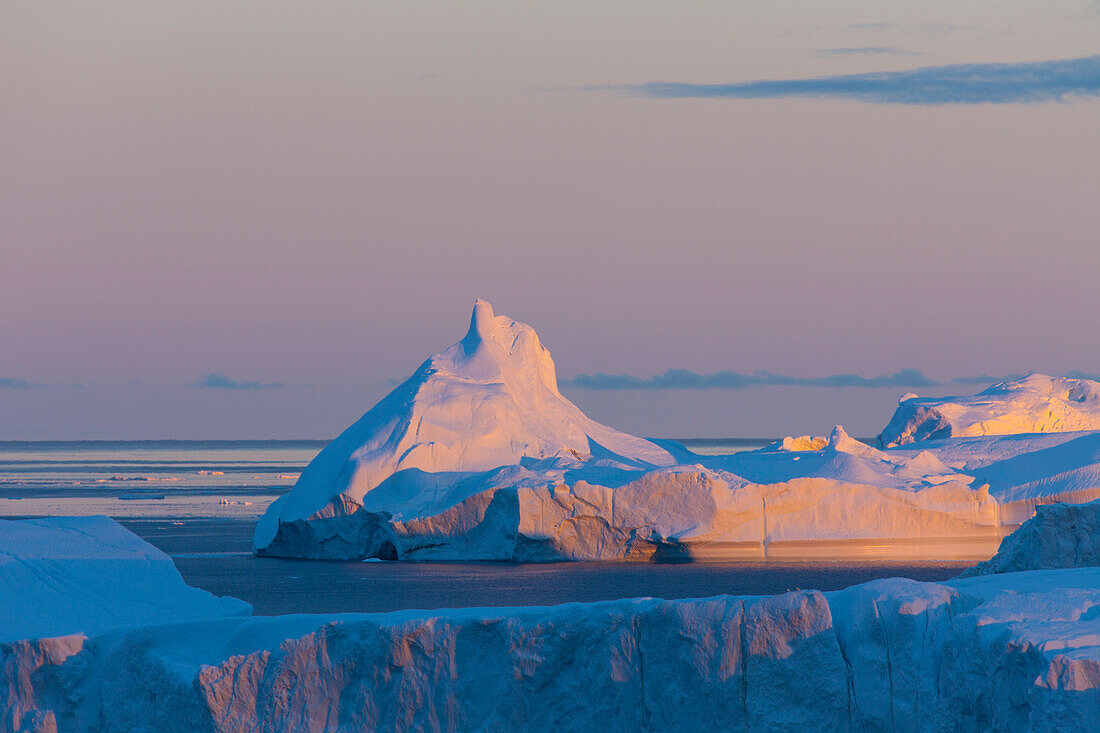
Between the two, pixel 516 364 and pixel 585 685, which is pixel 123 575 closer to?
pixel 585 685

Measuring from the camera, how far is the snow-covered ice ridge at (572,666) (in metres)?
6.14

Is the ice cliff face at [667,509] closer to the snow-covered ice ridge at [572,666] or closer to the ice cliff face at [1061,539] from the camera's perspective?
the ice cliff face at [1061,539]

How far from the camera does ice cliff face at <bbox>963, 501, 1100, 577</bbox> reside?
934 cm

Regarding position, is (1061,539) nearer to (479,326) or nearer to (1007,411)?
→ (479,326)

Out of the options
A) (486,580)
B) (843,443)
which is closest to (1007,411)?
(843,443)

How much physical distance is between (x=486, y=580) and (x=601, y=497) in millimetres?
2056

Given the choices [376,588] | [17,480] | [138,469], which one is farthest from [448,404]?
[138,469]

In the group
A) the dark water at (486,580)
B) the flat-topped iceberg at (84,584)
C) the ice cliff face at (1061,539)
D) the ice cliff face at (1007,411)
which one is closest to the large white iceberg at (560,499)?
the dark water at (486,580)

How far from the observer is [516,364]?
2394cm

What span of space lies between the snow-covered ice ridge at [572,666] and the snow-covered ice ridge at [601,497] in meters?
12.0

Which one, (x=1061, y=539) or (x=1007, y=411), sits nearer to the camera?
(x=1061, y=539)

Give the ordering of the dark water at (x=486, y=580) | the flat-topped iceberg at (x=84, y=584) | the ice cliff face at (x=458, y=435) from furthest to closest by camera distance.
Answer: the ice cliff face at (x=458, y=435), the dark water at (x=486, y=580), the flat-topped iceberg at (x=84, y=584)

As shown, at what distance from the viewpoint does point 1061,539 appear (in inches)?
373

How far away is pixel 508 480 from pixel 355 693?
12.5 m
